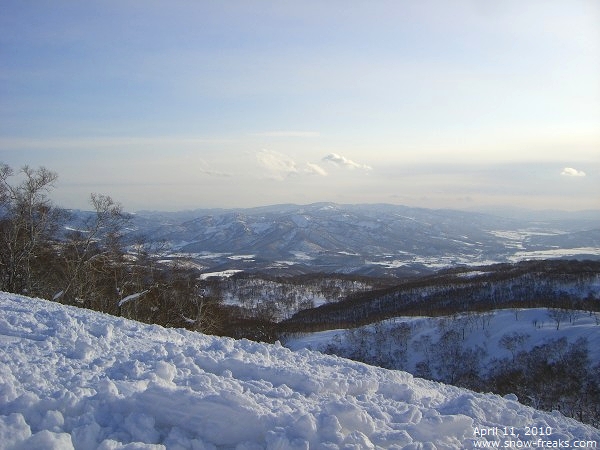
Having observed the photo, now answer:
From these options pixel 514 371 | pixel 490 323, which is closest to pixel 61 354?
pixel 514 371

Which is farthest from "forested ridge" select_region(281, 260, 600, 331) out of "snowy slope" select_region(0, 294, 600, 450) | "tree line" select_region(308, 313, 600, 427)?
"snowy slope" select_region(0, 294, 600, 450)

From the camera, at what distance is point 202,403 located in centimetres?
573

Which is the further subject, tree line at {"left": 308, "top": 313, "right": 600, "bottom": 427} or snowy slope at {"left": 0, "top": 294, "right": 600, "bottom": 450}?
tree line at {"left": 308, "top": 313, "right": 600, "bottom": 427}

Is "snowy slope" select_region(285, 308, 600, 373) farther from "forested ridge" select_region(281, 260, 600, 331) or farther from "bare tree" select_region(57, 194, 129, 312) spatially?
"bare tree" select_region(57, 194, 129, 312)

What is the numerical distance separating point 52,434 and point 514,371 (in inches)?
3166

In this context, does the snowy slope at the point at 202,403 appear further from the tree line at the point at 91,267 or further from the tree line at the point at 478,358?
the tree line at the point at 478,358

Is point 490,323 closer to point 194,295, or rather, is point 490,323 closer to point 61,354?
point 194,295

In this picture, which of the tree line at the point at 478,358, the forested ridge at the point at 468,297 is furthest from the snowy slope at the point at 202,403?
the forested ridge at the point at 468,297

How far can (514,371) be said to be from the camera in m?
72.3

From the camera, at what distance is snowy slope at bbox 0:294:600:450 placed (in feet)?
16.7

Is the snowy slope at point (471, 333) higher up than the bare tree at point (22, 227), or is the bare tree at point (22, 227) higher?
the bare tree at point (22, 227)

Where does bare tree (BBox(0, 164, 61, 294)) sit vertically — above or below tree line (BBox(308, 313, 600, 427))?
above

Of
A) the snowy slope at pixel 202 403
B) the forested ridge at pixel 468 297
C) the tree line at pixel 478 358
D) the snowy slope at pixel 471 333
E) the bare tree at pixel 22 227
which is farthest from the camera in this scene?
the forested ridge at pixel 468 297

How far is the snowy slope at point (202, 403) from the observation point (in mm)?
5082
